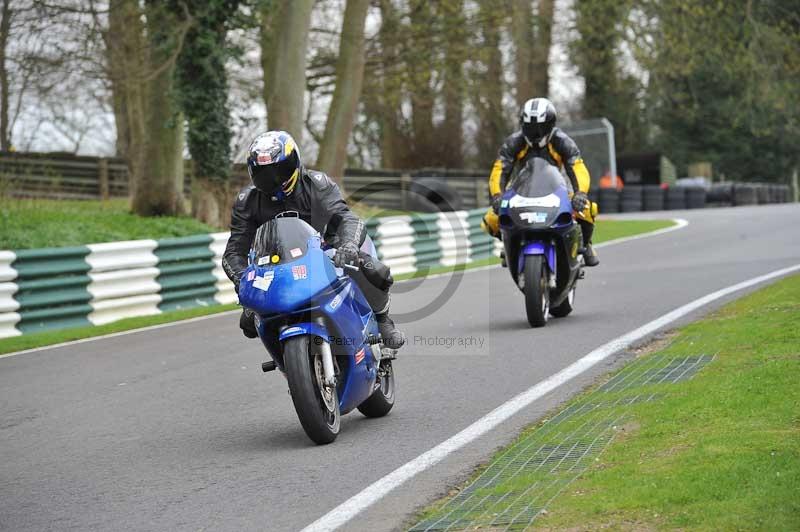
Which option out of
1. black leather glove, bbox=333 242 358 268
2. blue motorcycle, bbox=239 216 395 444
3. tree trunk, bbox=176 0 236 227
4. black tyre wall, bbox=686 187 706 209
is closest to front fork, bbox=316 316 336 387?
blue motorcycle, bbox=239 216 395 444

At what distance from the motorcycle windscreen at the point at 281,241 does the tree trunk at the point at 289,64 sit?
16.8 metres

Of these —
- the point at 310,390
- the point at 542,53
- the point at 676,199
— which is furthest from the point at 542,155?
the point at 676,199

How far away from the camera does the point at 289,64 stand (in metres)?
23.5

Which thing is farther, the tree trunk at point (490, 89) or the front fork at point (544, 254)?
the tree trunk at point (490, 89)

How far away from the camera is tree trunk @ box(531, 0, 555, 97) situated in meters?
38.3

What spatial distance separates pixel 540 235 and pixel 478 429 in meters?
4.51

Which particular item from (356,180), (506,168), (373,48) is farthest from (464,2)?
(506,168)

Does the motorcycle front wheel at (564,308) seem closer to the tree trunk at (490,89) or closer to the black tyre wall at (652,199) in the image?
the tree trunk at (490,89)

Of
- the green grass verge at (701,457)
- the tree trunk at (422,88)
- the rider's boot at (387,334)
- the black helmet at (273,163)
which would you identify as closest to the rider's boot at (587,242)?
the green grass verge at (701,457)

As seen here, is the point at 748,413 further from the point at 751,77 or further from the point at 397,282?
the point at 751,77

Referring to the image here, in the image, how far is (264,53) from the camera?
28578 mm

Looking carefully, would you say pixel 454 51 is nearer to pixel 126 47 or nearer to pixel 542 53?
pixel 542 53

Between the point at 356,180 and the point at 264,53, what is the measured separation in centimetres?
1122

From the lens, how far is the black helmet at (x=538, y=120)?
11445mm
